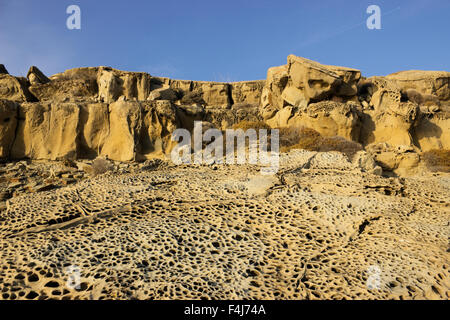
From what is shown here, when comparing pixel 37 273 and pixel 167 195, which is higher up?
pixel 167 195

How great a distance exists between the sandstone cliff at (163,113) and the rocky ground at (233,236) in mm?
5187

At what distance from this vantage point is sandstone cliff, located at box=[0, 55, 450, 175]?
29.0 ft

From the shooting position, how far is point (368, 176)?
4023 millimetres

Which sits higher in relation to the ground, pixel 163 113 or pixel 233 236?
pixel 163 113

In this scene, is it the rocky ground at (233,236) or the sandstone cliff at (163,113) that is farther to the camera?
the sandstone cliff at (163,113)

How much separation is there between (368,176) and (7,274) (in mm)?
3698

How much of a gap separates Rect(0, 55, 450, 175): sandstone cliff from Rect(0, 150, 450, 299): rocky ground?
519 centimetres

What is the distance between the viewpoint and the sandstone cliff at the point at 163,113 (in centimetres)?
884

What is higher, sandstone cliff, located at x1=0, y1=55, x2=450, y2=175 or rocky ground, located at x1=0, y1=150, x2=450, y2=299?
sandstone cliff, located at x1=0, y1=55, x2=450, y2=175

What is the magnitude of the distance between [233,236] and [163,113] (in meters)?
7.17

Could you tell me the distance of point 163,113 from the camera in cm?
963
